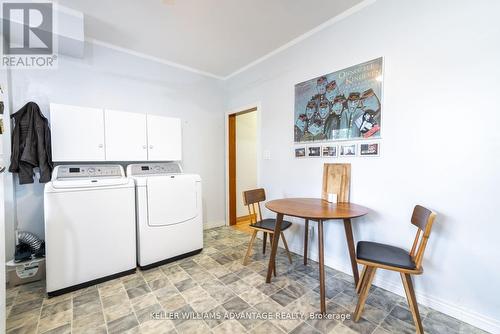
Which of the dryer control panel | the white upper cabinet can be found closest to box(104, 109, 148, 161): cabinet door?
the white upper cabinet

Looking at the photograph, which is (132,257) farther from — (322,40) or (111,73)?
(322,40)

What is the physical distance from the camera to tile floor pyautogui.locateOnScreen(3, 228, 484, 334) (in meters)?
1.50

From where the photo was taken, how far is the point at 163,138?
2.81 m

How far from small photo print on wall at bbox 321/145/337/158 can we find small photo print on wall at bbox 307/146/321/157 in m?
0.05

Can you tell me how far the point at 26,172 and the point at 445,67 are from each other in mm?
3884

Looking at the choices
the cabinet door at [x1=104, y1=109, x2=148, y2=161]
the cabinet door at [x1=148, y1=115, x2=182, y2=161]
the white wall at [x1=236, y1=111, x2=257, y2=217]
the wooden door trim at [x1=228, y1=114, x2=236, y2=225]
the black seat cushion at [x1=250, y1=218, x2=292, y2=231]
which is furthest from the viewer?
the white wall at [x1=236, y1=111, x2=257, y2=217]

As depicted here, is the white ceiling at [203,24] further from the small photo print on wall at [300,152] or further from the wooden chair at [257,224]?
the wooden chair at [257,224]

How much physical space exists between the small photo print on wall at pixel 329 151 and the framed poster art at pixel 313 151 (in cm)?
5

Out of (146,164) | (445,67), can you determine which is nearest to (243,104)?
(146,164)

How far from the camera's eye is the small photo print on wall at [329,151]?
2.25 metres

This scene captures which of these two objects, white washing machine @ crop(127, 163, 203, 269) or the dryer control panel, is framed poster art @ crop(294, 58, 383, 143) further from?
the dryer control panel

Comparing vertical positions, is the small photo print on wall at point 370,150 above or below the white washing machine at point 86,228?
above

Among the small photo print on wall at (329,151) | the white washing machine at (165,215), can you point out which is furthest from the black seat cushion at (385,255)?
the white washing machine at (165,215)

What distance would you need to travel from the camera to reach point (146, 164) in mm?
2713
